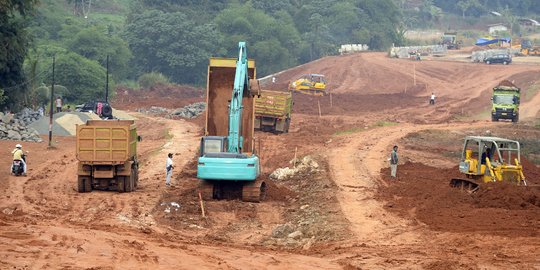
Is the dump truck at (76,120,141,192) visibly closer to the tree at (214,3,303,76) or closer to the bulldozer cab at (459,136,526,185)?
the bulldozer cab at (459,136,526,185)

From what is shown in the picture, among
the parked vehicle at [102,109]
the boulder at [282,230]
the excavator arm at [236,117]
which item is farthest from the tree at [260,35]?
the boulder at [282,230]

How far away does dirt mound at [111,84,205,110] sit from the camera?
7544 cm

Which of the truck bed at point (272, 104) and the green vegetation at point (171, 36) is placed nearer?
the truck bed at point (272, 104)

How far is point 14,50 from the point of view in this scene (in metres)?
50.9

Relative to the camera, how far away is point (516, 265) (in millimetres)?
17484

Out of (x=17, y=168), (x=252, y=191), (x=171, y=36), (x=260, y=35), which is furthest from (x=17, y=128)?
(x=260, y=35)

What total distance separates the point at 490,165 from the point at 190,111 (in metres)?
42.6

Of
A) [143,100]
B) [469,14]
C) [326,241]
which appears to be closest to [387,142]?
[326,241]

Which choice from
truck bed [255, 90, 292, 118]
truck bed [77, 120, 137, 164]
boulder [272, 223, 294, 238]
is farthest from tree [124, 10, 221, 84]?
boulder [272, 223, 294, 238]

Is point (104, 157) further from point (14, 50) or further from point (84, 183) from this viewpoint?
point (14, 50)

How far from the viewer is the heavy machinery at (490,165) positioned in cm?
2808

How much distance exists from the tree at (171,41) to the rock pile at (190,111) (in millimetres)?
22067

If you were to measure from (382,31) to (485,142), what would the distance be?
9327 centimetres

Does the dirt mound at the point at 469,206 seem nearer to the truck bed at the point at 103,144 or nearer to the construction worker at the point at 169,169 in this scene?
the construction worker at the point at 169,169
